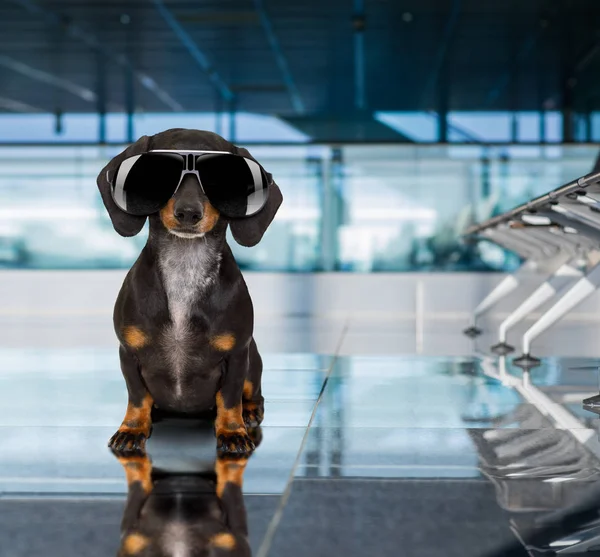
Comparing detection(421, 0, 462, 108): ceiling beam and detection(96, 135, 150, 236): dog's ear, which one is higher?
detection(421, 0, 462, 108): ceiling beam

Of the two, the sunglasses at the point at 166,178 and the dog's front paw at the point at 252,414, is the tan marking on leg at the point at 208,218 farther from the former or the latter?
the dog's front paw at the point at 252,414

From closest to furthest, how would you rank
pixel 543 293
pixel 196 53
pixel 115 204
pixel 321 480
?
pixel 321 480 < pixel 115 204 < pixel 543 293 < pixel 196 53

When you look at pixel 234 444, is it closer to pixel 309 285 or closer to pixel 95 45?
pixel 309 285

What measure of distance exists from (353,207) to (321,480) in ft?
27.8

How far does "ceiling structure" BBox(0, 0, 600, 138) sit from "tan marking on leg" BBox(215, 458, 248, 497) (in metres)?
8.79

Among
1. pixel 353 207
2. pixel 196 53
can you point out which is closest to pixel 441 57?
pixel 353 207

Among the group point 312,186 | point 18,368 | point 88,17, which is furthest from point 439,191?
point 18,368

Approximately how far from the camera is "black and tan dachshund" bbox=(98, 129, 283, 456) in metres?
2.02

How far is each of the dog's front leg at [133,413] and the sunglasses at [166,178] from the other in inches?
15.3

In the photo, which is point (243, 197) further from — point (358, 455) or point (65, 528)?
point (65, 528)

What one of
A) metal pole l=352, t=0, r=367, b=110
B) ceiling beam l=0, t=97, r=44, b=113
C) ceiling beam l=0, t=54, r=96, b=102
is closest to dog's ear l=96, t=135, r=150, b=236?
metal pole l=352, t=0, r=367, b=110

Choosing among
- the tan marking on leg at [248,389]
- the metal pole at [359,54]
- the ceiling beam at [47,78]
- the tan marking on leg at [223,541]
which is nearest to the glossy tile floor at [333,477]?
the tan marking on leg at [223,541]

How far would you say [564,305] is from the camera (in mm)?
3875

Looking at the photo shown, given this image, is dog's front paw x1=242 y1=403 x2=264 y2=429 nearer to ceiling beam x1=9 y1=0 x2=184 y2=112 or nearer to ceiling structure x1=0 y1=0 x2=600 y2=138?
ceiling structure x1=0 y1=0 x2=600 y2=138
